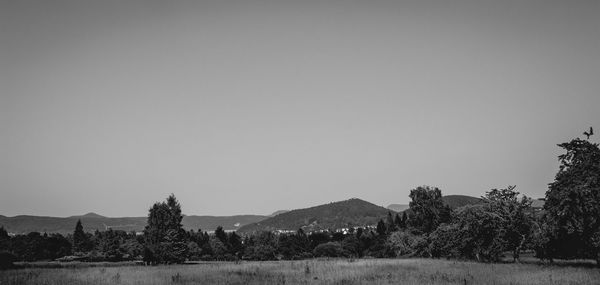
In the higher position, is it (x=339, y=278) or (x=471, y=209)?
(x=471, y=209)

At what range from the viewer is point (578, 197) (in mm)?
24156

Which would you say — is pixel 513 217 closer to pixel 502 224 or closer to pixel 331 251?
pixel 502 224

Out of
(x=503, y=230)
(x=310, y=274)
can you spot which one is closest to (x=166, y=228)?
(x=310, y=274)

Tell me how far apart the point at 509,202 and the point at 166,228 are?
33433mm

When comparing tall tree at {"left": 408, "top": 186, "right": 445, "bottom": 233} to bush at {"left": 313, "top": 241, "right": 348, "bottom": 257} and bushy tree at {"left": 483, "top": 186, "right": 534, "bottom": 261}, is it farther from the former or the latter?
bush at {"left": 313, "top": 241, "right": 348, "bottom": 257}

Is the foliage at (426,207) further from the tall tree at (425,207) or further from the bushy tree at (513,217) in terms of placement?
the bushy tree at (513,217)

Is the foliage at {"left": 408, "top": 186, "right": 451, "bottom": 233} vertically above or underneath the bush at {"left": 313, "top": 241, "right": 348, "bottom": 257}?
above

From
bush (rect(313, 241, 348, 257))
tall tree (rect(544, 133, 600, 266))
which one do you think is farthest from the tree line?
bush (rect(313, 241, 348, 257))

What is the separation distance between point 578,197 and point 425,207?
4027cm

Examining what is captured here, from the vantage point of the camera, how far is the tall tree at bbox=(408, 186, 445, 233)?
2495 inches

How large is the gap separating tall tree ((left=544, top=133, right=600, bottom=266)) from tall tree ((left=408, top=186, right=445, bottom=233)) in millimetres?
36457

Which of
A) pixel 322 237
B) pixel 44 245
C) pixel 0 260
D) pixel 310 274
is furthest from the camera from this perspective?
pixel 322 237

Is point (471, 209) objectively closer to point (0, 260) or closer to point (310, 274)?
point (310, 274)

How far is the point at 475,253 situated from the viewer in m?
36.6
